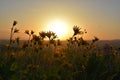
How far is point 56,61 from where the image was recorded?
8.88m

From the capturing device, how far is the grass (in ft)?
24.0

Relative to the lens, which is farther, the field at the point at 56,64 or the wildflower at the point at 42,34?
the wildflower at the point at 42,34

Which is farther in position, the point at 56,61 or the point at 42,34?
the point at 42,34

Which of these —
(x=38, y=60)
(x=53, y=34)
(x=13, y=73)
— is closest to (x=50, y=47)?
(x=53, y=34)

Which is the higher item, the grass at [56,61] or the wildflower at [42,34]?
the wildflower at [42,34]

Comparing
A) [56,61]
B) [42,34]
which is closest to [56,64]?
[56,61]

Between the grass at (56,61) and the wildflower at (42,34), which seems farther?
the wildflower at (42,34)

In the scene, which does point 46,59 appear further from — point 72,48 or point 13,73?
point 13,73

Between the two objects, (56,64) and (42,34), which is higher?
(42,34)

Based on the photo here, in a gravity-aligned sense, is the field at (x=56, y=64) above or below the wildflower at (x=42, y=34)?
below

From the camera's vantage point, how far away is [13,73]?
21.6ft

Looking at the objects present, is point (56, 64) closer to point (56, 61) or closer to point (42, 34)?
point (56, 61)

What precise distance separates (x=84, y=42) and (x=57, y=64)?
2.36 metres

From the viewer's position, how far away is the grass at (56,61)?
730 cm
